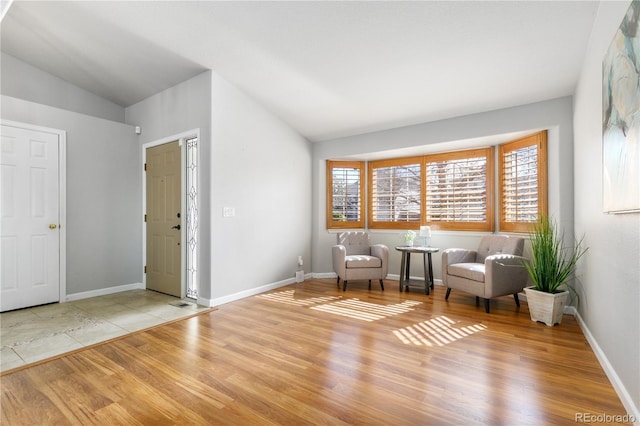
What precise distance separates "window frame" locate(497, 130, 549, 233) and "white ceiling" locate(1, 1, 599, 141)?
564 mm

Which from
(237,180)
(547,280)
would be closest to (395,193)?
(547,280)

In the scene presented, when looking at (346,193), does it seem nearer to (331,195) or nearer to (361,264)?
(331,195)

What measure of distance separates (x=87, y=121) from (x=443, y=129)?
5.04 m

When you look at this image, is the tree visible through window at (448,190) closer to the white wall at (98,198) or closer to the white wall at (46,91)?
the white wall at (98,198)

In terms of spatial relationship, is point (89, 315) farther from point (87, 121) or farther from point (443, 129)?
point (443, 129)

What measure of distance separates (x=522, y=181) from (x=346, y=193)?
2.70 metres

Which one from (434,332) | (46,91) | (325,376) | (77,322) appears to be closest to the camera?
(325,376)

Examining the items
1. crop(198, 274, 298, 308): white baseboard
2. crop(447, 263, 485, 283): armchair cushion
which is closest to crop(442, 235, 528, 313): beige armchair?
crop(447, 263, 485, 283): armchair cushion

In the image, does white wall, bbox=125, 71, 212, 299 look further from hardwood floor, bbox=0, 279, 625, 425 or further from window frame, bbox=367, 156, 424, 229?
window frame, bbox=367, 156, 424, 229

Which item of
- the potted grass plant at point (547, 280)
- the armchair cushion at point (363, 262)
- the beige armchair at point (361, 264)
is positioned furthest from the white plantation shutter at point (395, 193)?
the potted grass plant at point (547, 280)

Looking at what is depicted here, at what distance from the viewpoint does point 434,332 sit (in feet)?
9.40

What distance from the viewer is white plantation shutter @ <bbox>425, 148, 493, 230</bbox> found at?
452 centimetres

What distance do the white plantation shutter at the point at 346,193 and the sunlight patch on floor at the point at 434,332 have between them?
2641 millimetres

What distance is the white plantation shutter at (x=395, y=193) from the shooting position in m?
5.13
